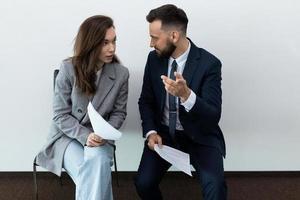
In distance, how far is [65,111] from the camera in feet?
7.59

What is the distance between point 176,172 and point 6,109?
1414 millimetres

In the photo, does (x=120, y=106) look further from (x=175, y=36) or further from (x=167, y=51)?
(x=175, y=36)

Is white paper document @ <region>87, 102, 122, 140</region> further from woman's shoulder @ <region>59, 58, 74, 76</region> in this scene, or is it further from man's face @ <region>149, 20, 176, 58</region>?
man's face @ <region>149, 20, 176, 58</region>

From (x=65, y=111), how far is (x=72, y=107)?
49 mm

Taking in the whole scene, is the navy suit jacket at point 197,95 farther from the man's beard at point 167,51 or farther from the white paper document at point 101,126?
the white paper document at point 101,126

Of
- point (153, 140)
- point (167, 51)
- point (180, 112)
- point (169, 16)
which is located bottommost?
point (153, 140)

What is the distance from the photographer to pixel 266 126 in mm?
2961

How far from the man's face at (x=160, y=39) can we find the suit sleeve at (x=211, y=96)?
27cm

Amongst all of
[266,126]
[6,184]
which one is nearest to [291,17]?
[266,126]

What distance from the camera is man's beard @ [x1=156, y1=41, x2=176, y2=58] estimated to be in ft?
7.36

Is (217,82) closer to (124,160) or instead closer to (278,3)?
(278,3)

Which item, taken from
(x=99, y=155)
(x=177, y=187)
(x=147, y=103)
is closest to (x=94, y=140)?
(x=99, y=155)

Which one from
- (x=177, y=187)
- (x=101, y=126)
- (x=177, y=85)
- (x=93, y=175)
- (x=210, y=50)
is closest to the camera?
(x=177, y=85)

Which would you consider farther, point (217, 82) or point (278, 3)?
point (278, 3)
